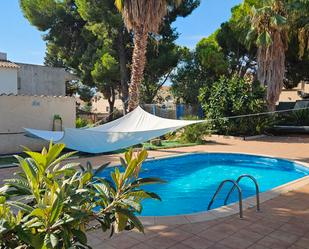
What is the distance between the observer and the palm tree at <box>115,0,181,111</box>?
43.1ft

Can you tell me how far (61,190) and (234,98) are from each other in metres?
15.0

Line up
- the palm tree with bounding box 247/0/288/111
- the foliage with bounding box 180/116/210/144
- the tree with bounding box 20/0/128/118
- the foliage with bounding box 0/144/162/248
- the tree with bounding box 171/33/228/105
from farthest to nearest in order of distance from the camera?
the tree with bounding box 171/33/228/105
the tree with bounding box 20/0/128/118
the palm tree with bounding box 247/0/288/111
the foliage with bounding box 180/116/210/144
the foliage with bounding box 0/144/162/248

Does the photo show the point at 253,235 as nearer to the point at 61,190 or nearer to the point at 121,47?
the point at 61,190

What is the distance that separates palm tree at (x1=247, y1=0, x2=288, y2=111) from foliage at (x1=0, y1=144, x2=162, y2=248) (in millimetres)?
16255

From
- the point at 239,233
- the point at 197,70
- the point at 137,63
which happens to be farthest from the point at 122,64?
the point at 239,233

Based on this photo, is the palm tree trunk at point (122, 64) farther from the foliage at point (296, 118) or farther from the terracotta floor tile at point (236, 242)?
the terracotta floor tile at point (236, 242)

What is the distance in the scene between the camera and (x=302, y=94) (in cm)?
2673

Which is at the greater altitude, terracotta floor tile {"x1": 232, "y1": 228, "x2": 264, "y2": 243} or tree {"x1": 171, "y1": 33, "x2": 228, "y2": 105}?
tree {"x1": 171, "y1": 33, "x2": 228, "y2": 105}

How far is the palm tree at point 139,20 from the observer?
1315 cm

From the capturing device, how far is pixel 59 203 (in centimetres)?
157

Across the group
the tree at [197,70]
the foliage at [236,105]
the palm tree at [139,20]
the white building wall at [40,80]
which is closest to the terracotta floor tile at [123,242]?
the palm tree at [139,20]

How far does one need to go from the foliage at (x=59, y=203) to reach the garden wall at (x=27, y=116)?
32.8 ft

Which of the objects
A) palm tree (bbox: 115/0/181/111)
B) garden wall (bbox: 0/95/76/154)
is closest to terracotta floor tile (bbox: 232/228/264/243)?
garden wall (bbox: 0/95/76/154)

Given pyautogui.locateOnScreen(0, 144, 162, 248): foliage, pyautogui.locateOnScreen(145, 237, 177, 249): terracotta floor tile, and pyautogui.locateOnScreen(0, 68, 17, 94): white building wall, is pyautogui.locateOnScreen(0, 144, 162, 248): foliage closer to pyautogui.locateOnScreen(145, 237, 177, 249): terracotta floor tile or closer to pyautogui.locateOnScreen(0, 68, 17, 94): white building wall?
pyautogui.locateOnScreen(145, 237, 177, 249): terracotta floor tile
